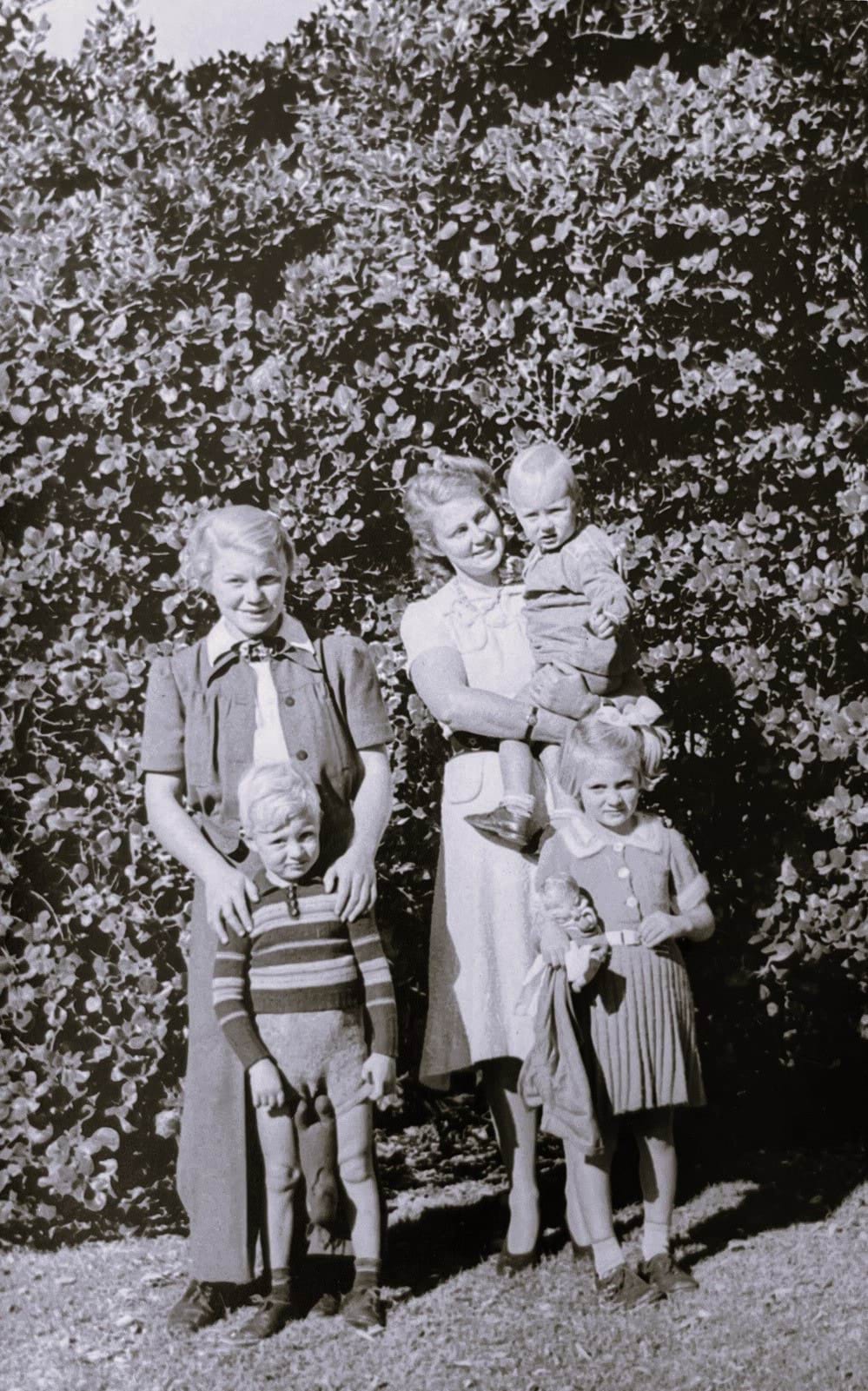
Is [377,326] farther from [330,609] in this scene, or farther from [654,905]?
[654,905]

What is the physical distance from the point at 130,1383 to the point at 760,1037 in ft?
8.05

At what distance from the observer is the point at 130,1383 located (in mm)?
3666

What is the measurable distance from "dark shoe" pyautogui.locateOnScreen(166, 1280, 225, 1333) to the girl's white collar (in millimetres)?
1491

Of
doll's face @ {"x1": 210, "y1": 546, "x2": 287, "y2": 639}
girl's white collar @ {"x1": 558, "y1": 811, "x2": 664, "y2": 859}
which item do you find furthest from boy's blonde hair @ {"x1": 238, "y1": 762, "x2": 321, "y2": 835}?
girl's white collar @ {"x1": 558, "y1": 811, "x2": 664, "y2": 859}

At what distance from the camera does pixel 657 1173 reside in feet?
13.1

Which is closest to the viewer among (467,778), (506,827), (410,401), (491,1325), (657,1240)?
(491,1325)

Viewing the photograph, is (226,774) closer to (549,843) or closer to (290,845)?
(290,845)

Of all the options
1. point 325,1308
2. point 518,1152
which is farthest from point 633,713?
point 325,1308

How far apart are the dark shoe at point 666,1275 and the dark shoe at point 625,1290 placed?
0.04 metres

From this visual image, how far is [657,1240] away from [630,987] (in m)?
0.71

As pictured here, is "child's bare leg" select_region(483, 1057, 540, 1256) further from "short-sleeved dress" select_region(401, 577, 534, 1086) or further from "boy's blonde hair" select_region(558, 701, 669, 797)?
"boy's blonde hair" select_region(558, 701, 669, 797)

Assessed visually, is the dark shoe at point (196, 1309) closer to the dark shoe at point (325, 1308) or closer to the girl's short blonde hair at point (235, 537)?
the dark shoe at point (325, 1308)

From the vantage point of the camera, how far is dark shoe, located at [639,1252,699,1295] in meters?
3.93

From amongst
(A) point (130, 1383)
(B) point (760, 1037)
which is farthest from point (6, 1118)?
(B) point (760, 1037)
